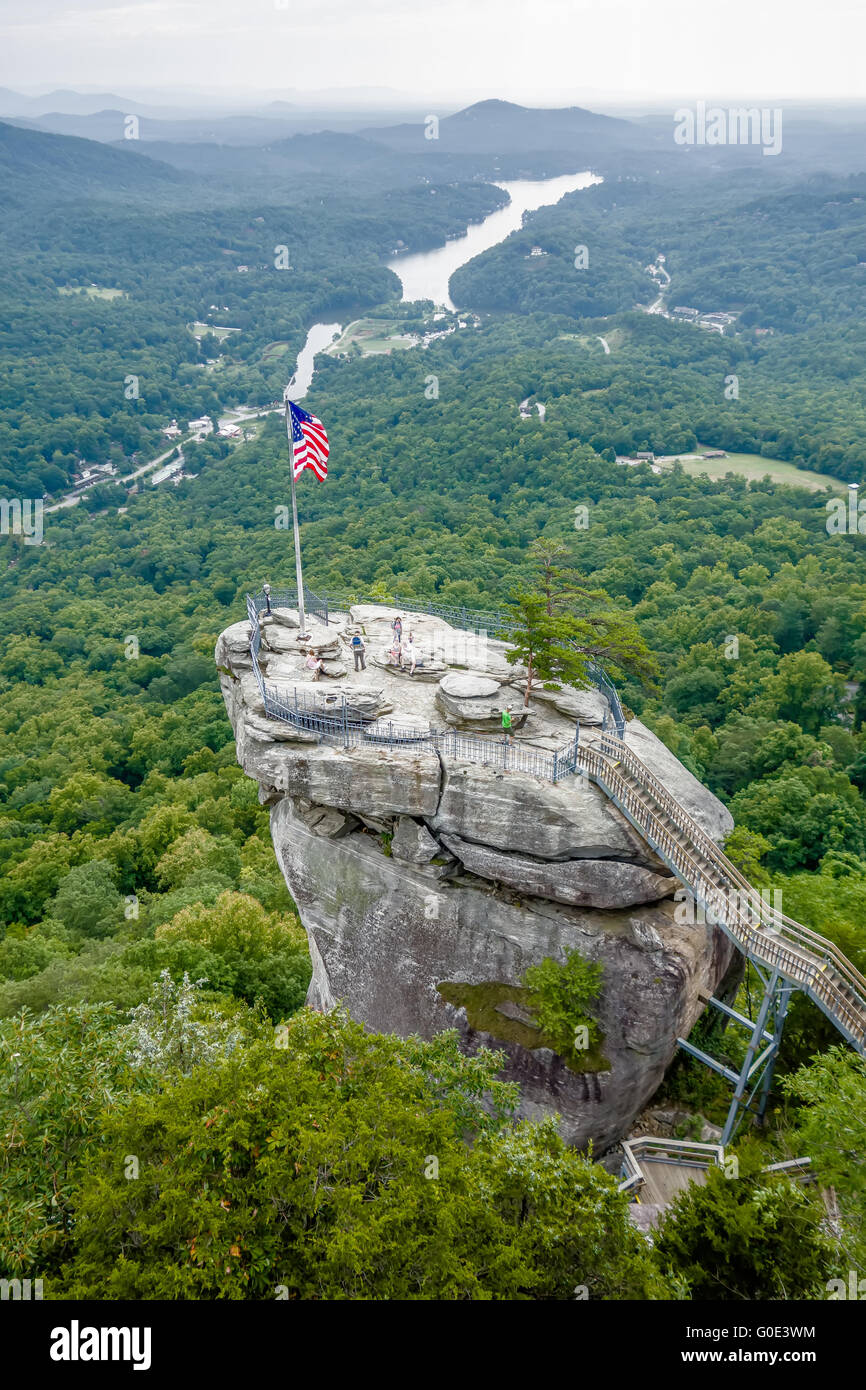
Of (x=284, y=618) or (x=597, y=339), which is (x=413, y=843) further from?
(x=597, y=339)

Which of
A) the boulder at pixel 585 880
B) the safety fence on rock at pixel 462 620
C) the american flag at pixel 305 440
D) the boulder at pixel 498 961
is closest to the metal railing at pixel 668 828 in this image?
the safety fence on rock at pixel 462 620

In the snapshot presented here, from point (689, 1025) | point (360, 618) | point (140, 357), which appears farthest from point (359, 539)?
point (140, 357)

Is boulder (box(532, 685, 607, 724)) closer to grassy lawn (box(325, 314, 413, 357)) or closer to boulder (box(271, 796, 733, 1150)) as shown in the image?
boulder (box(271, 796, 733, 1150))

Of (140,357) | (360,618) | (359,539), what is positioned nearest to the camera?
(360,618)

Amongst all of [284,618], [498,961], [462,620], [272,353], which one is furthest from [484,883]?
[272,353]

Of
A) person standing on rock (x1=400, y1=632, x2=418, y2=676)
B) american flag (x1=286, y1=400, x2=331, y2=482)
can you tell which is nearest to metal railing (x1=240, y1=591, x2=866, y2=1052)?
person standing on rock (x1=400, y1=632, x2=418, y2=676)
